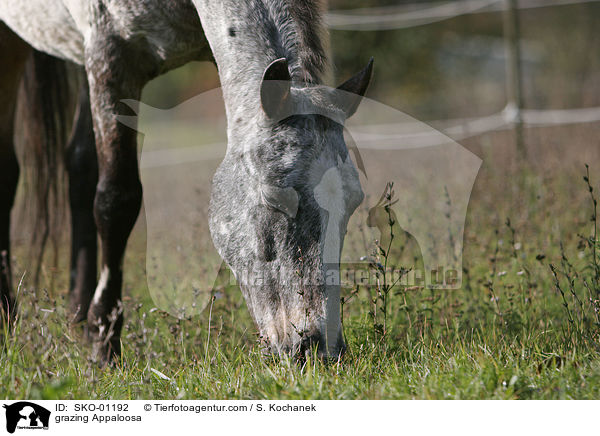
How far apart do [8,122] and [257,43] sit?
2.26 meters

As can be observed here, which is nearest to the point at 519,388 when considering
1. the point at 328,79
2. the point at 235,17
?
the point at 328,79

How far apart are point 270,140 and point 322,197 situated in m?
0.31

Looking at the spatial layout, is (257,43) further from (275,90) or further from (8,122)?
(8,122)

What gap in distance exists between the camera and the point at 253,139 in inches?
92.8

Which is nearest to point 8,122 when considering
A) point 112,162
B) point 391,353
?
point 112,162

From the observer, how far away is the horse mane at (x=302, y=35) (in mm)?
2377

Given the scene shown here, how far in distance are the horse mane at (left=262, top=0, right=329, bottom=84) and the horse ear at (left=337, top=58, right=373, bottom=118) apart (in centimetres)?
11

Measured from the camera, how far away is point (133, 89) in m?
3.10

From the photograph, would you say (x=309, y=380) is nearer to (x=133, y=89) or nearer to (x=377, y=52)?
(x=133, y=89)

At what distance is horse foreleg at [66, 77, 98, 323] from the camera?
3.80 metres
